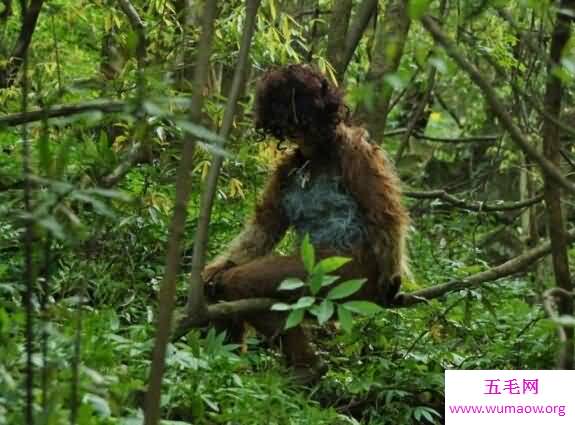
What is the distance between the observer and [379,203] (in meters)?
5.85

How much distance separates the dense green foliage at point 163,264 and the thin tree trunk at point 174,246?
0.14 m

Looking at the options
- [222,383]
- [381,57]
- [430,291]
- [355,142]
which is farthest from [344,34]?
[222,383]

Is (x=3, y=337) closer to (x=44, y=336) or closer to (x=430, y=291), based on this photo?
(x=44, y=336)

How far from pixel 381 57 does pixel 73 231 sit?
4.12 m

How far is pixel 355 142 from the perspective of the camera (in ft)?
19.5

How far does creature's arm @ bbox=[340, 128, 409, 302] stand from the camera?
586cm

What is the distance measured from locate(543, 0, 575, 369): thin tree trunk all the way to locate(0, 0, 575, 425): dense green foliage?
0.11 metres

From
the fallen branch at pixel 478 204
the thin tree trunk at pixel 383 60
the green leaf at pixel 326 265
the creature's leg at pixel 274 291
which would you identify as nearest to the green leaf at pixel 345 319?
the green leaf at pixel 326 265

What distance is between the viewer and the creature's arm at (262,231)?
6.40m

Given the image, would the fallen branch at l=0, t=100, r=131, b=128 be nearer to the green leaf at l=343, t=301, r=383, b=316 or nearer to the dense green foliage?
the dense green foliage

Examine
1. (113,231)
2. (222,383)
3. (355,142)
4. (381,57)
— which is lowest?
(222,383)

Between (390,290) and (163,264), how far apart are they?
130 cm

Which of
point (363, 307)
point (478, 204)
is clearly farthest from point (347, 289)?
point (478, 204)

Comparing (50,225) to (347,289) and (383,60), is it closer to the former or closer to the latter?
(347,289)
